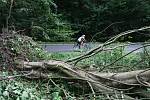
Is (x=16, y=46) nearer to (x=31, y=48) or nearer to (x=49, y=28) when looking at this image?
(x=31, y=48)

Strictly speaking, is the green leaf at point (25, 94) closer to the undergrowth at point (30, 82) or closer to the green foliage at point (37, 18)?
the undergrowth at point (30, 82)

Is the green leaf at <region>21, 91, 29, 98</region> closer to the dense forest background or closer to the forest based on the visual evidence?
the forest

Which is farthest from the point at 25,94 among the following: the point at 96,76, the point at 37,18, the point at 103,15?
the point at 103,15

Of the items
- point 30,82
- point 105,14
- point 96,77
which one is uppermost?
point 105,14

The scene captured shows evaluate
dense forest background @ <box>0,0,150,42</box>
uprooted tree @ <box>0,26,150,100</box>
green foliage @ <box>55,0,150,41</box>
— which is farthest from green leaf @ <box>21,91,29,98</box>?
green foliage @ <box>55,0,150,41</box>

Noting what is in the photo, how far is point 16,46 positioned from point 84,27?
1934 cm

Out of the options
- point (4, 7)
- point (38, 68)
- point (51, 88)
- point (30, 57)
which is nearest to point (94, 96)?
point (51, 88)

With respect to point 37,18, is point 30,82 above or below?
below

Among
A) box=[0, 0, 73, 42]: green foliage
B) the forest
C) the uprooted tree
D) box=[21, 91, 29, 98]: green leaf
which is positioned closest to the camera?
box=[21, 91, 29, 98]: green leaf

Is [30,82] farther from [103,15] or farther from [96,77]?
[103,15]

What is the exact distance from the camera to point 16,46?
925cm

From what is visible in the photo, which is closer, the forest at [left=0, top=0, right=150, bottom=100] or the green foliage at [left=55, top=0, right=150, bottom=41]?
the forest at [left=0, top=0, right=150, bottom=100]

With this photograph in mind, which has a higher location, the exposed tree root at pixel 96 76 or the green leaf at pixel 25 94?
the exposed tree root at pixel 96 76

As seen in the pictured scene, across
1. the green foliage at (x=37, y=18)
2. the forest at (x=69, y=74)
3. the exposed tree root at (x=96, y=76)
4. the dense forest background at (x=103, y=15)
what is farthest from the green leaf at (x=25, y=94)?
the dense forest background at (x=103, y=15)
